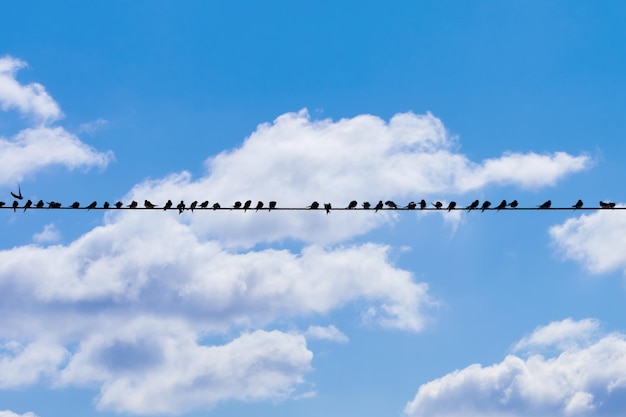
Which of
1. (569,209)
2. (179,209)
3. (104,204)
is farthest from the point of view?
(104,204)

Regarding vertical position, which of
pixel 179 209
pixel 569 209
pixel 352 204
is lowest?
pixel 569 209

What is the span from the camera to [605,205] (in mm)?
53281

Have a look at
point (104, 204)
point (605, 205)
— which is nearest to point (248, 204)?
point (104, 204)

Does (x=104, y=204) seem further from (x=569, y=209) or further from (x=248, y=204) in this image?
(x=569, y=209)

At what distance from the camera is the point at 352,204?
6128 centimetres

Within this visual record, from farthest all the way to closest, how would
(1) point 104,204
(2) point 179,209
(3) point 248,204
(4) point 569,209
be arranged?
(1) point 104,204, (3) point 248,204, (2) point 179,209, (4) point 569,209

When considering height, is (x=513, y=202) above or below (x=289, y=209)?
above

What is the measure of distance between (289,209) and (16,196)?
20438 mm

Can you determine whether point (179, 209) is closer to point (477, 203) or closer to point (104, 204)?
point (104, 204)

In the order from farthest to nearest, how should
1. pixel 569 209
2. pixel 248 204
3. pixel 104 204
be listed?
pixel 104 204
pixel 248 204
pixel 569 209

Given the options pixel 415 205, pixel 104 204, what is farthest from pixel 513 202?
pixel 104 204

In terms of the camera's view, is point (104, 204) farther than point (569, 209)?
Yes

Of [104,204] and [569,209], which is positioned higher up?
[104,204]

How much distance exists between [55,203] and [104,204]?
6.58 metres
